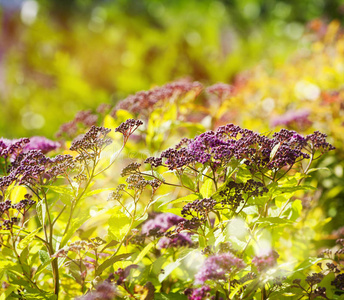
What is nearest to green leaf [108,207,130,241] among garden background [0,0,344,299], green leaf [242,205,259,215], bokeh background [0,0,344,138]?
green leaf [242,205,259,215]

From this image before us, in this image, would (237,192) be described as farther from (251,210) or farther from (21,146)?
(21,146)

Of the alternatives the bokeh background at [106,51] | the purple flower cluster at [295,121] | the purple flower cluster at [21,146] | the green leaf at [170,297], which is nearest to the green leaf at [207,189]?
the green leaf at [170,297]

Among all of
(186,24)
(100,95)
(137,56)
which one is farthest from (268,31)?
(100,95)

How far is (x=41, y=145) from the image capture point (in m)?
1.13

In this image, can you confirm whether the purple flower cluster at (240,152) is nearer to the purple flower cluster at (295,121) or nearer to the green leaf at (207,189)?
the green leaf at (207,189)

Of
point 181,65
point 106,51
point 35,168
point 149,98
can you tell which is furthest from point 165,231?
point 106,51

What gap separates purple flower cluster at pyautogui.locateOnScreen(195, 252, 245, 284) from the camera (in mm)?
688

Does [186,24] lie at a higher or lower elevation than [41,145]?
higher

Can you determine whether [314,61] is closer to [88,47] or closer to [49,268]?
[49,268]

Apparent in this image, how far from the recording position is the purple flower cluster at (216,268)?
69 centimetres

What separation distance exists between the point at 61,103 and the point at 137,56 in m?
1.24

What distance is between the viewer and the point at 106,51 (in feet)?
16.4

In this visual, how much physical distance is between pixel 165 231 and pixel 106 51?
4414 mm

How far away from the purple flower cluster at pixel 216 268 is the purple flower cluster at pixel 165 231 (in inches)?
9.5
